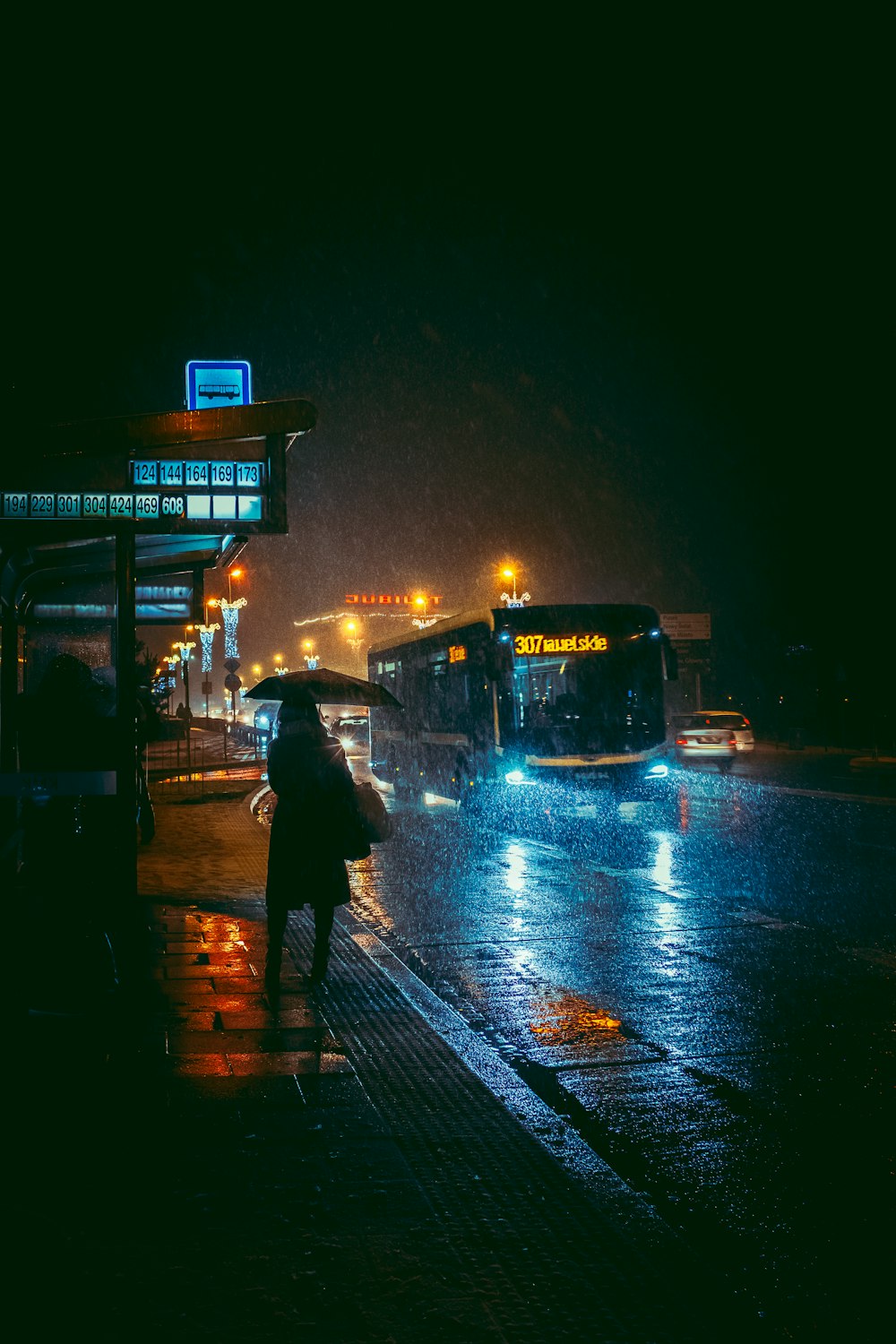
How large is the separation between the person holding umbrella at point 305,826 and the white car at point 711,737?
85.3ft

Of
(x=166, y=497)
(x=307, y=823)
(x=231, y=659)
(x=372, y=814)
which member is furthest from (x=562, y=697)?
(x=231, y=659)

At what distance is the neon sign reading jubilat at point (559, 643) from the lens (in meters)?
18.5

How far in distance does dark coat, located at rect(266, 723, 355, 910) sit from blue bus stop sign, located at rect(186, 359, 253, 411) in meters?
6.05

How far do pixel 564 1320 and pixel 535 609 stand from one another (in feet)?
52.8

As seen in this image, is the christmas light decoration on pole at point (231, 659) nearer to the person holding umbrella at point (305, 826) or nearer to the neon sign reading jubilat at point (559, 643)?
the neon sign reading jubilat at point (559, 643)

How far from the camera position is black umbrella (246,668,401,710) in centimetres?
755

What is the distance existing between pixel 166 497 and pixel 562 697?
11.0 m

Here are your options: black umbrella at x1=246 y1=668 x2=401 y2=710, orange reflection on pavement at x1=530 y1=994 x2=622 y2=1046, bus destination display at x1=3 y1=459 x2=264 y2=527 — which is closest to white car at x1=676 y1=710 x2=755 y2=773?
black umbrella at x1=246 y1=668 x2=401 y2=710

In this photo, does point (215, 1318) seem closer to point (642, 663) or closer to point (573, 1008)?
point (573, 1008)

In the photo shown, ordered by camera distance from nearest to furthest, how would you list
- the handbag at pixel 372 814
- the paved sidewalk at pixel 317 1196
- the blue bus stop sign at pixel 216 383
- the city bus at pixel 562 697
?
1. the paved sidewalk at pixel 317 1196
2. the handbag at pixel 372 814
3. the blue bus stop sign at pixel 216 383
4. the city bus at pixel 562 697

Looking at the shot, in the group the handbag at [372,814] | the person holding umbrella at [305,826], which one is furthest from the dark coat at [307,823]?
the handbag at [372,814]

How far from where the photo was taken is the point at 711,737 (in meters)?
31.8

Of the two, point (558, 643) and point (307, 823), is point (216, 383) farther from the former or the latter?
point (558, 643)

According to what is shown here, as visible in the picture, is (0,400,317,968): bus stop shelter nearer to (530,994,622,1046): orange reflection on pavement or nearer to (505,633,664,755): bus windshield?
(530,994,622,1046): orange reflection on pavement
